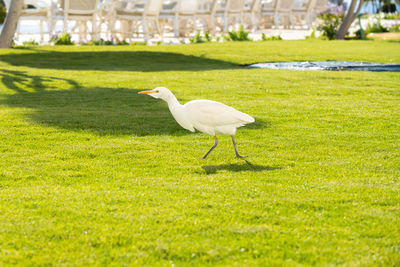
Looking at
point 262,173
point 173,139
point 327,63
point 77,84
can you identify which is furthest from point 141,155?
point 327,63

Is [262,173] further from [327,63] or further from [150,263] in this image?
[327,63]

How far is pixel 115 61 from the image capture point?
465 inches

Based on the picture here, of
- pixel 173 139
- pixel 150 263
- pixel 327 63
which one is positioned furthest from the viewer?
pixel 327 63

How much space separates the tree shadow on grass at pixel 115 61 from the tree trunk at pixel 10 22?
82cm

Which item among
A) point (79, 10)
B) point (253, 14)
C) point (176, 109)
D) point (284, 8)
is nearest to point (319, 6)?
point (284, 8)

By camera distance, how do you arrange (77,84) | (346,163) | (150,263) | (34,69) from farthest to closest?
1. (34,69)
2. (77,84)
3. (346,163)
4. (150,263)

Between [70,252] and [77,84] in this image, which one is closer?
[70,252]

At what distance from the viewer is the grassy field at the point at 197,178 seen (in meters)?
2.80

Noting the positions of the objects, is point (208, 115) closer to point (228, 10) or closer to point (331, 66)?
point (331, 66)

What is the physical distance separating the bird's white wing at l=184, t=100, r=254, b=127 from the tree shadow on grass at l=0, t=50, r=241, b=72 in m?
6.41

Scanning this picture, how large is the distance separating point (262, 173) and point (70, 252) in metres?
1.77

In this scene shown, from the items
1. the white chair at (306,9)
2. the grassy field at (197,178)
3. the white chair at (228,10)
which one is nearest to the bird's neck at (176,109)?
the grassy field at (197,178)

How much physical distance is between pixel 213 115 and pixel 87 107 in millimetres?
2957

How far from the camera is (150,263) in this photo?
8.67 ft
